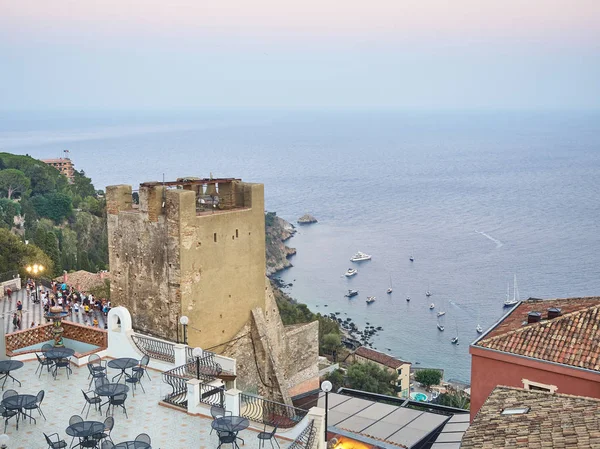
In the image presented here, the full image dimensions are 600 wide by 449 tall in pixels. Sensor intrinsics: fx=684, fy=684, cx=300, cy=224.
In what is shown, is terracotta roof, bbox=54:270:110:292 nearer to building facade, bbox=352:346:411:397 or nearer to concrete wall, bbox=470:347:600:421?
building facade, bbox=352:346:411:397

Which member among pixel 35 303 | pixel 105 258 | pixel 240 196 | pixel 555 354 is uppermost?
pixel 240 196

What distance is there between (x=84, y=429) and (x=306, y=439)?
396 cm

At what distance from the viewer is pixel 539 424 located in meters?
11.2

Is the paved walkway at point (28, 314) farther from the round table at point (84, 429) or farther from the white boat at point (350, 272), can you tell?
the white boat at point (350, 272)

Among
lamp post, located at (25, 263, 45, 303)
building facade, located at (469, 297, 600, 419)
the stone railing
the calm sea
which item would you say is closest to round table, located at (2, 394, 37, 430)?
the stone railing

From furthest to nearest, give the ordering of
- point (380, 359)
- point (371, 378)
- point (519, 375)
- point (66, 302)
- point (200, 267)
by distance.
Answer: point (380, 359), point (371, 378), point (66, 302), point (200, 267), point (519, 375)

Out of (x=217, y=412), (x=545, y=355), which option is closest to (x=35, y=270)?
(x=217, y=412)

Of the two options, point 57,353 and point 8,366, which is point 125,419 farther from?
point 8,366

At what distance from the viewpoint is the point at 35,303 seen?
27.5 metres

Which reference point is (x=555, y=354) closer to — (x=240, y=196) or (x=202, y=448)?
(x=202, y=448)

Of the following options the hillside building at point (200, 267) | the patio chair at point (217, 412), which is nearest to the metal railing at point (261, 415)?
the patio chair at point (217, 412)

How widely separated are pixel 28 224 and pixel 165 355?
5304 cm

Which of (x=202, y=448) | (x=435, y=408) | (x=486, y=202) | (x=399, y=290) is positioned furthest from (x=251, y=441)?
(x=486, y=202)

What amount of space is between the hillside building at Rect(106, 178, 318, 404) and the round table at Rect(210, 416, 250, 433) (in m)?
6.53
